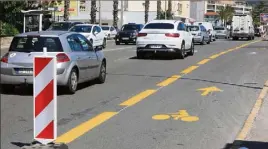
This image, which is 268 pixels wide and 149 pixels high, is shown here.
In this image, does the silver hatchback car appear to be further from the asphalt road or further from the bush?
the bush

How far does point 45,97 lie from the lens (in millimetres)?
5898

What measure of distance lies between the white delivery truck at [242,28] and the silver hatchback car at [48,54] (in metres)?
44.8

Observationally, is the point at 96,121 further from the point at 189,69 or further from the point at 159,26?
the point at 159,26

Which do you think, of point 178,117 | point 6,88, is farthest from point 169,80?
point 178,117

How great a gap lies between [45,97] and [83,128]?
6.86 ft

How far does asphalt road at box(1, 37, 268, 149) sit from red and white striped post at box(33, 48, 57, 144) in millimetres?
902

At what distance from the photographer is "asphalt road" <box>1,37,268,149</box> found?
23.6ft

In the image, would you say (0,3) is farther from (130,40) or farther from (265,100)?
(265,100)

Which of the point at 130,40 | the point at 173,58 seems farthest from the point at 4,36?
the point at 173,58

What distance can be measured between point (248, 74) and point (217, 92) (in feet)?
14.3

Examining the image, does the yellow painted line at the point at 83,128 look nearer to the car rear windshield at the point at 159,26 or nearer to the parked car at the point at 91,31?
the car rear windshield at the point at 159,26

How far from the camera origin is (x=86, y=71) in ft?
40.5

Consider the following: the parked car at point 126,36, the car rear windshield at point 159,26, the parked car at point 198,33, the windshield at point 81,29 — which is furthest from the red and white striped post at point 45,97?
the parked car at point 126,36

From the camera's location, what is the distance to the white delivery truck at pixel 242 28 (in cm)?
5494
